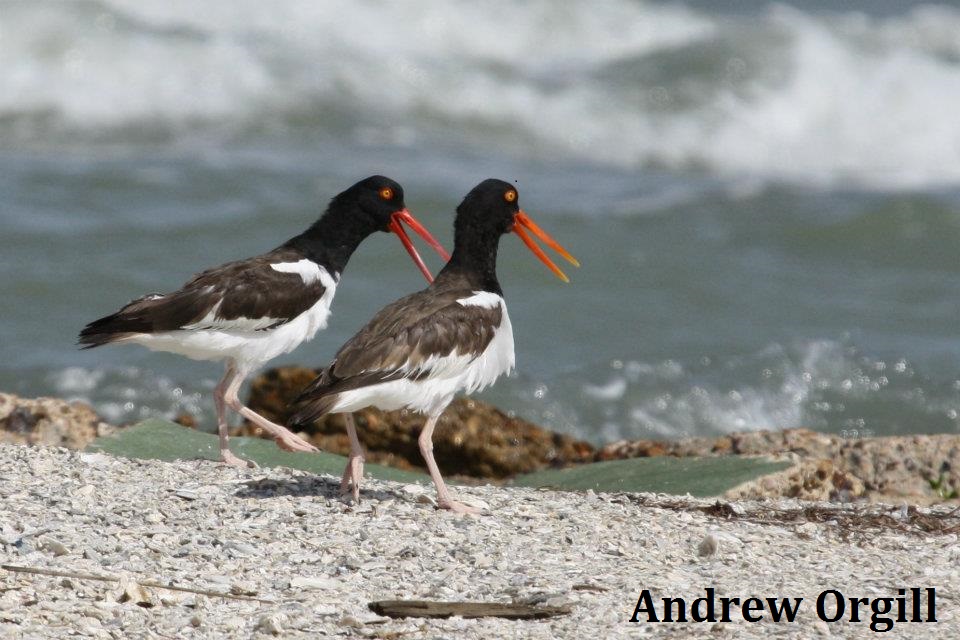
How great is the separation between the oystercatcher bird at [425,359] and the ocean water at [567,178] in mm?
4399

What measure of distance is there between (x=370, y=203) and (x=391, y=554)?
9.67 feet

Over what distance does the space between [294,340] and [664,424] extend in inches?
172

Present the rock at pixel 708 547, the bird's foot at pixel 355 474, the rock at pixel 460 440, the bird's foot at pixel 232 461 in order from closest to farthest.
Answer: the rock at pixel 708 547 < the bird's foot at pixel 355 474 < the bird's foot at pixel 232 461 < the rock at pixel 460 440

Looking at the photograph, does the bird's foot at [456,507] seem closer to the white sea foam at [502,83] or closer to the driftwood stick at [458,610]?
the driftwood stick at [458,610]

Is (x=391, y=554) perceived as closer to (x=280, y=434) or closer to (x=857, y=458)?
(x=280, y=434)

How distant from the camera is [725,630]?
14.1 feet

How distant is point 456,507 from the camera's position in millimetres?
5555

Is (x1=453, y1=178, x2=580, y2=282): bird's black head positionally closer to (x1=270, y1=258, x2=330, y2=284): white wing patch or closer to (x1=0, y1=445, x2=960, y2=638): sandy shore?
(x1=270, y1=258, x2=330, y2=284): white wing patch

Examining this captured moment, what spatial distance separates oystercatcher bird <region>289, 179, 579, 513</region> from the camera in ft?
18.4

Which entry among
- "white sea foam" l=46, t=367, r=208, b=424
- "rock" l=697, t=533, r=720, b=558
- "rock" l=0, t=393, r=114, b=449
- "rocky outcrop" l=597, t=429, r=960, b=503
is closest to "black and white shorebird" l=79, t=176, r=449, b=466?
"rock" l=0, t=393, r=114, b=449

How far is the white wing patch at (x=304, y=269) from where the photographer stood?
7027mm

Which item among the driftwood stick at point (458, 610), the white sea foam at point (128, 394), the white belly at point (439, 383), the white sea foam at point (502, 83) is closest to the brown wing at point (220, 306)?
the white belly at point (439, 383)

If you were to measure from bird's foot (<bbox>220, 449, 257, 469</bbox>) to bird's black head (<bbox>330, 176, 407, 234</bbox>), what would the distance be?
58.1 inches

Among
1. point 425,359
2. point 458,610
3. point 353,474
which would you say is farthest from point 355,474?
point 458,610
